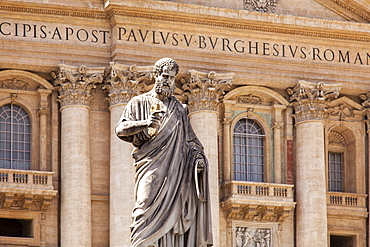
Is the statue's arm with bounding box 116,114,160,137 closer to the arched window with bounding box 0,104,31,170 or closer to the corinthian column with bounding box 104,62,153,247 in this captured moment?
the corinthian column with bounding box 104,62,153,247

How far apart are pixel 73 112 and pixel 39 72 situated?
1787 millimetres

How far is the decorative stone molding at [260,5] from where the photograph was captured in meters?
41.8

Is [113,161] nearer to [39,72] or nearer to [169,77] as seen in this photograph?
[39,72]

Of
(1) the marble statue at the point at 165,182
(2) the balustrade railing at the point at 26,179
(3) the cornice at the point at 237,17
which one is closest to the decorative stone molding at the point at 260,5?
(3) the cornice at the point at 237,17

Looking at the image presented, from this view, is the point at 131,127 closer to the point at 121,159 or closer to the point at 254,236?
the point at 121,159

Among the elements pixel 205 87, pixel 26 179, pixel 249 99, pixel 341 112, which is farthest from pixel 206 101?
pixel 26 179

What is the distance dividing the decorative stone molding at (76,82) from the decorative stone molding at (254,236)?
6.41m

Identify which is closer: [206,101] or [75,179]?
[75,179]

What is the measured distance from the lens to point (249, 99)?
139ft

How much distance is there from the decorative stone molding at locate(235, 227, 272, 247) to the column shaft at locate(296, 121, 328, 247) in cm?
99

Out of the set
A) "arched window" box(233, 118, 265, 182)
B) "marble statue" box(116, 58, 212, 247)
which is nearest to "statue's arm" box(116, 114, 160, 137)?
"marble statue" box(116, 58, 212, 247)

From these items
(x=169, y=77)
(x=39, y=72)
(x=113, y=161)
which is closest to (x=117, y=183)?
(x=113, y=161)

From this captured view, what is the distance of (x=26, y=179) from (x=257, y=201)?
7179 millimetres

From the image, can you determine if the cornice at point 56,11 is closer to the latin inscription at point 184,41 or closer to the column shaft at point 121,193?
the latin inscription at point 184,41
